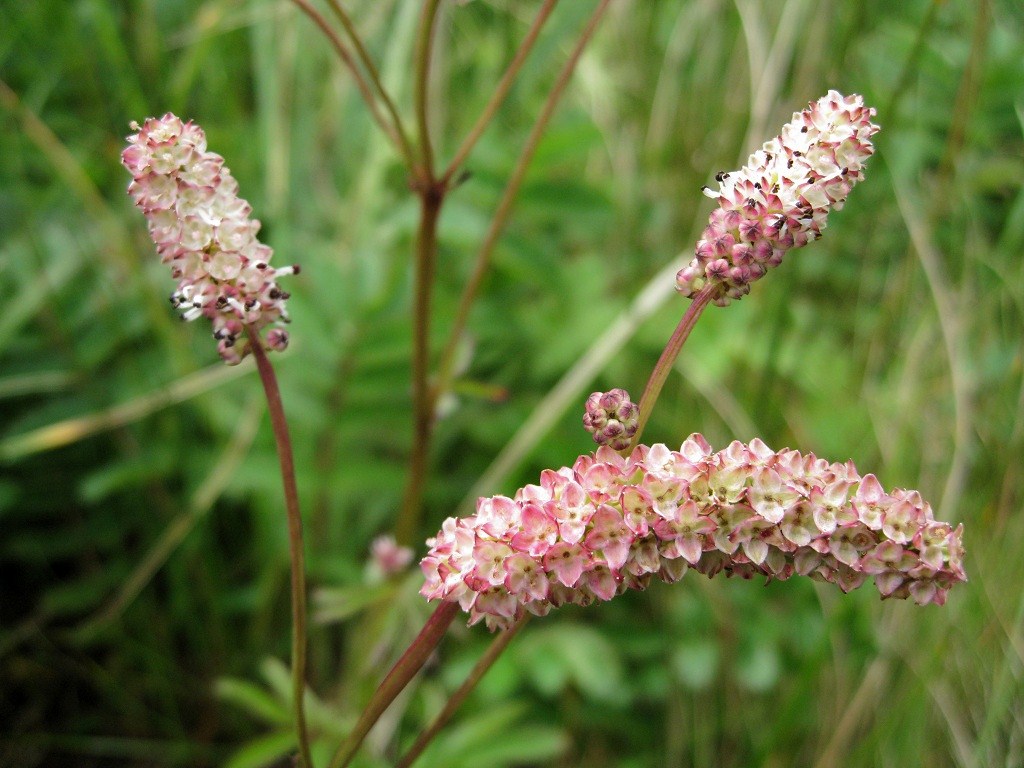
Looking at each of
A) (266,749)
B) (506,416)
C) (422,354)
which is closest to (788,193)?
(422,354)

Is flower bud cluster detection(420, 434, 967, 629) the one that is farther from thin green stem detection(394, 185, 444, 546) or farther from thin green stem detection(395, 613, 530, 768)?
thin green stem detection(394, 185, 444, 546)

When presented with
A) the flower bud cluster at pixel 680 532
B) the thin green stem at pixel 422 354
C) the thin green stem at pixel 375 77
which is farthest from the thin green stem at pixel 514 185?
the flower bud cluster at pixel 680 532

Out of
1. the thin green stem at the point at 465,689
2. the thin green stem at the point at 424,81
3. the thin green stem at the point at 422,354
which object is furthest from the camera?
the thin green stem at the point at 422,354

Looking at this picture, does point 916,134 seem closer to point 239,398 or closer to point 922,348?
point 922,348

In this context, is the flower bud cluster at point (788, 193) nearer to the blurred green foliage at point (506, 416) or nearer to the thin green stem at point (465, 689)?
the thin green stem at point (465, 689)

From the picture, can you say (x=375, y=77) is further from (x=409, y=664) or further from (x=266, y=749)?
(x=266, y=749)

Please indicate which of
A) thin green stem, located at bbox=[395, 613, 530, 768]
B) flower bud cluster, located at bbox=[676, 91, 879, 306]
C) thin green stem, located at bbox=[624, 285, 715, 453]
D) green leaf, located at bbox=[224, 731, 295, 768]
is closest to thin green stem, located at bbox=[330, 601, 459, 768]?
thin green stem, located at bbox=[395, 613, 530, 768]

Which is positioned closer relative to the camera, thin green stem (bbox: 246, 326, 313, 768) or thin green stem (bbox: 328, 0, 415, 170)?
thin green stem (bbox: 246, 326, 313, 768)

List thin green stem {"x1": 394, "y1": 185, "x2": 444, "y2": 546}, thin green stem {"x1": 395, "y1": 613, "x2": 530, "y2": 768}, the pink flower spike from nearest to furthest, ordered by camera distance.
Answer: the pink flower spike, thin green stem {"x1": 395, "y1": 613, "x2": 530, "y2": 768}, thin green stem {"x1": 394, "y1": 185, "x2": 444, "y2": 546}
